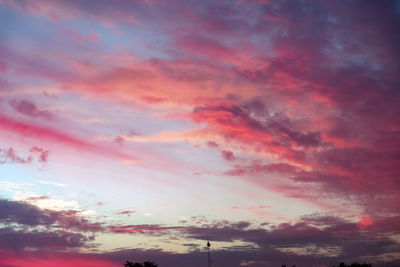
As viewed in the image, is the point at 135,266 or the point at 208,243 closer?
the point at 208,243

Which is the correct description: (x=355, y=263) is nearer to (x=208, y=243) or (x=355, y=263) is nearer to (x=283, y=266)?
(x=283, y=266)

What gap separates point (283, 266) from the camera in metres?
124

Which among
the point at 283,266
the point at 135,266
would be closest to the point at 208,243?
the point at 135,266

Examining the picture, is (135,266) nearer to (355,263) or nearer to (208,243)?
(208,243)

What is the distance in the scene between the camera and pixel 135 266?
112m

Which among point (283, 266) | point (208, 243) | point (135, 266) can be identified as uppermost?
point (208, 243)

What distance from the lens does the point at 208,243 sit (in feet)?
288

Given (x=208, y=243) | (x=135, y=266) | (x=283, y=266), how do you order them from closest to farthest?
(x=208, y=243) < (x=135, y=266) < (x=283, y=266)

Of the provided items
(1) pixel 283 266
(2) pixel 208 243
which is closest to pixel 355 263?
(1) pixel 283 266

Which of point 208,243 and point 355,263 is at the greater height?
point 208,243

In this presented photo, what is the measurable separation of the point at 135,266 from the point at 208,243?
46.3 meters

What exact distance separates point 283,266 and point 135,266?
2920 inches

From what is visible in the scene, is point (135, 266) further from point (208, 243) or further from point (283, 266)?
point (283, 266)

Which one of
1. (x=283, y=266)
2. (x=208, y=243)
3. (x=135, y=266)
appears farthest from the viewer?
(x=283, y=266)
